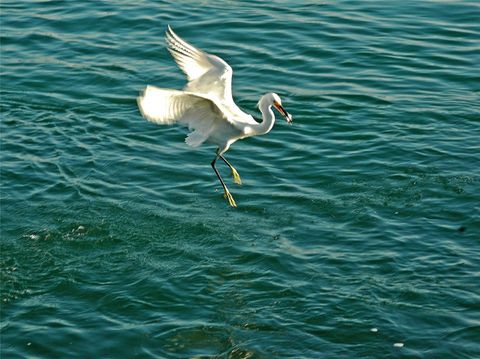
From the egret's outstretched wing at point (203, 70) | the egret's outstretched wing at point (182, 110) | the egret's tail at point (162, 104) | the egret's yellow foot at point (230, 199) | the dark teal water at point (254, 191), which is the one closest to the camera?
the egret's tail at point (162, 104)

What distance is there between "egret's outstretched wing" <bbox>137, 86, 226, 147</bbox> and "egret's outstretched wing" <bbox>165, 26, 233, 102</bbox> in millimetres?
498

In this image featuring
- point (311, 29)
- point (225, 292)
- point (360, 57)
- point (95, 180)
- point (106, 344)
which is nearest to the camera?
point (106, 344)

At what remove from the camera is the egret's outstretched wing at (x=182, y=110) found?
11.7m

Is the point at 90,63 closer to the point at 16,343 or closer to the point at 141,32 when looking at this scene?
the point at 141,32

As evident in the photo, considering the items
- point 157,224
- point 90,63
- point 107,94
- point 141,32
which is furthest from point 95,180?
point 141,32

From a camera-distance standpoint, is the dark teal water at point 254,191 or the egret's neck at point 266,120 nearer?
the dark teal water at point 254,191

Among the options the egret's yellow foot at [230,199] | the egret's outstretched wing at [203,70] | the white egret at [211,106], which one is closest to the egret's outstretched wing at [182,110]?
the white egret at [211,106]

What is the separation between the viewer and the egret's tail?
1155cm

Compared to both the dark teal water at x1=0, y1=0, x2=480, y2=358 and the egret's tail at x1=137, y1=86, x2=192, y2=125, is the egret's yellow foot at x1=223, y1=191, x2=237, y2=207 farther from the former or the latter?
the egret's tail at x1=137, y1=86, x2=192, y2=125

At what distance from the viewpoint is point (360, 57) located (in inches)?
786

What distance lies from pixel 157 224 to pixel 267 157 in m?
2.84

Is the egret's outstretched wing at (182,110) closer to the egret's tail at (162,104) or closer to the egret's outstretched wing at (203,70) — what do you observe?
the egret's tail at (162,104)

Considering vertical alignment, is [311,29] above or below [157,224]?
above

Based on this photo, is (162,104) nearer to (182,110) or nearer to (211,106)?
(182,110)
